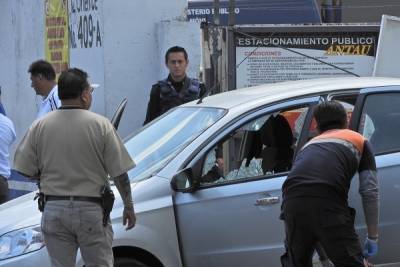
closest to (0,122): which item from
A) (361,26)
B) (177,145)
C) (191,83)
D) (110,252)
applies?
(191,83)

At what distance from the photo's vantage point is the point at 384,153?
16.5 ft

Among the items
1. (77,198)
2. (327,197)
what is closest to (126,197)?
(77,198)

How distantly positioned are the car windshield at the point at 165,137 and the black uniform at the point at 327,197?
1.02 metres

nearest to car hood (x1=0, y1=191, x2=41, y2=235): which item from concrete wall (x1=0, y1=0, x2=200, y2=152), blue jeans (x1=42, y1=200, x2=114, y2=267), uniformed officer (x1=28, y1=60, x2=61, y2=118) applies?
blue jeans (x1=42, y1=200, x2=114, y2=267)

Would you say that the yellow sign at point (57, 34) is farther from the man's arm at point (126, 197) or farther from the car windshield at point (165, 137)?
the man's arm at point (126, 197)

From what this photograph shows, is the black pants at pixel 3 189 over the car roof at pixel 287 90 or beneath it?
beneath

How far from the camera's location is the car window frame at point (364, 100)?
507cm

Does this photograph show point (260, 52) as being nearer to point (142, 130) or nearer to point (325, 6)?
point (142, 130)

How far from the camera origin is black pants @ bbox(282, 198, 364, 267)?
4020mm

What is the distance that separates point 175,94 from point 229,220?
277 centimetres

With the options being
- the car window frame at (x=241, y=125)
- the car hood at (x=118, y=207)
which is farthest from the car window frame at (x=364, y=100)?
the car hood at (x=118, y=207)

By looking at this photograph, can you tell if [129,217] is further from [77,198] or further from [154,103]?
[154,103]

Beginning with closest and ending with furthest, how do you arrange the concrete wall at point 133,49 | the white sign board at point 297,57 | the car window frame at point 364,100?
the car window frame at point 364,100
the white sign board at point 297,57
the concrete wall at point 133,49

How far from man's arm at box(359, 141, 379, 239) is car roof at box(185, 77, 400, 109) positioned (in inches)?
39.5
